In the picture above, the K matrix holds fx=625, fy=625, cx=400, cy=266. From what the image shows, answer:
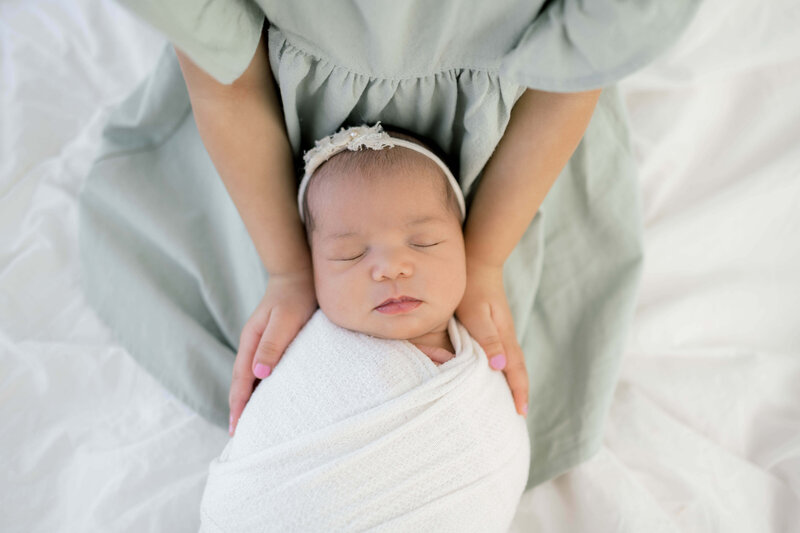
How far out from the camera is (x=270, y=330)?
0.91 metres

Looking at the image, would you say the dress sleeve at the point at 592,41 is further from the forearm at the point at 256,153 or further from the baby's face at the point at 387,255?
the forearm at the point at 256,153

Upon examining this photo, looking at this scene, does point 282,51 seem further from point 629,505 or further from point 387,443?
point 629,505

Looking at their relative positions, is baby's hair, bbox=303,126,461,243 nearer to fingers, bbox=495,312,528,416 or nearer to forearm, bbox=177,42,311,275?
forearm, bbox=177,42,311,275

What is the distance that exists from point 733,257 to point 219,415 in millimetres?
941

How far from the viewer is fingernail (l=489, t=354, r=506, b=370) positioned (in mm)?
870

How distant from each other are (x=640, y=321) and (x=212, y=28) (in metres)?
0.83

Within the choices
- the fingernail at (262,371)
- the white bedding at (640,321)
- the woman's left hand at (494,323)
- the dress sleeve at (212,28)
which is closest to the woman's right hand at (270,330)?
the fingernail at (262,371)

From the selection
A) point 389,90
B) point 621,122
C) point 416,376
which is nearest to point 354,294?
point 416,376

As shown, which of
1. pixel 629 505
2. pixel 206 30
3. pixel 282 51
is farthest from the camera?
pixel 629 505

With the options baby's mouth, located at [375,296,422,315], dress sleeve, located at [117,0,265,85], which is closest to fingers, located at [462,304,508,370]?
baby's mouth, located at [375,296,422,315]

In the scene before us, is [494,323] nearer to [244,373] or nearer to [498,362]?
[498,362]

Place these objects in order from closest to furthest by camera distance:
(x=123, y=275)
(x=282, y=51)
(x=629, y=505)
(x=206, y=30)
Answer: (x=206, y=30), (x=282, y=51), (x=629, y=505), (x=123, y=275)

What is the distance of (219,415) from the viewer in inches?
38.6

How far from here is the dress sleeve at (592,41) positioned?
0.67 meters
